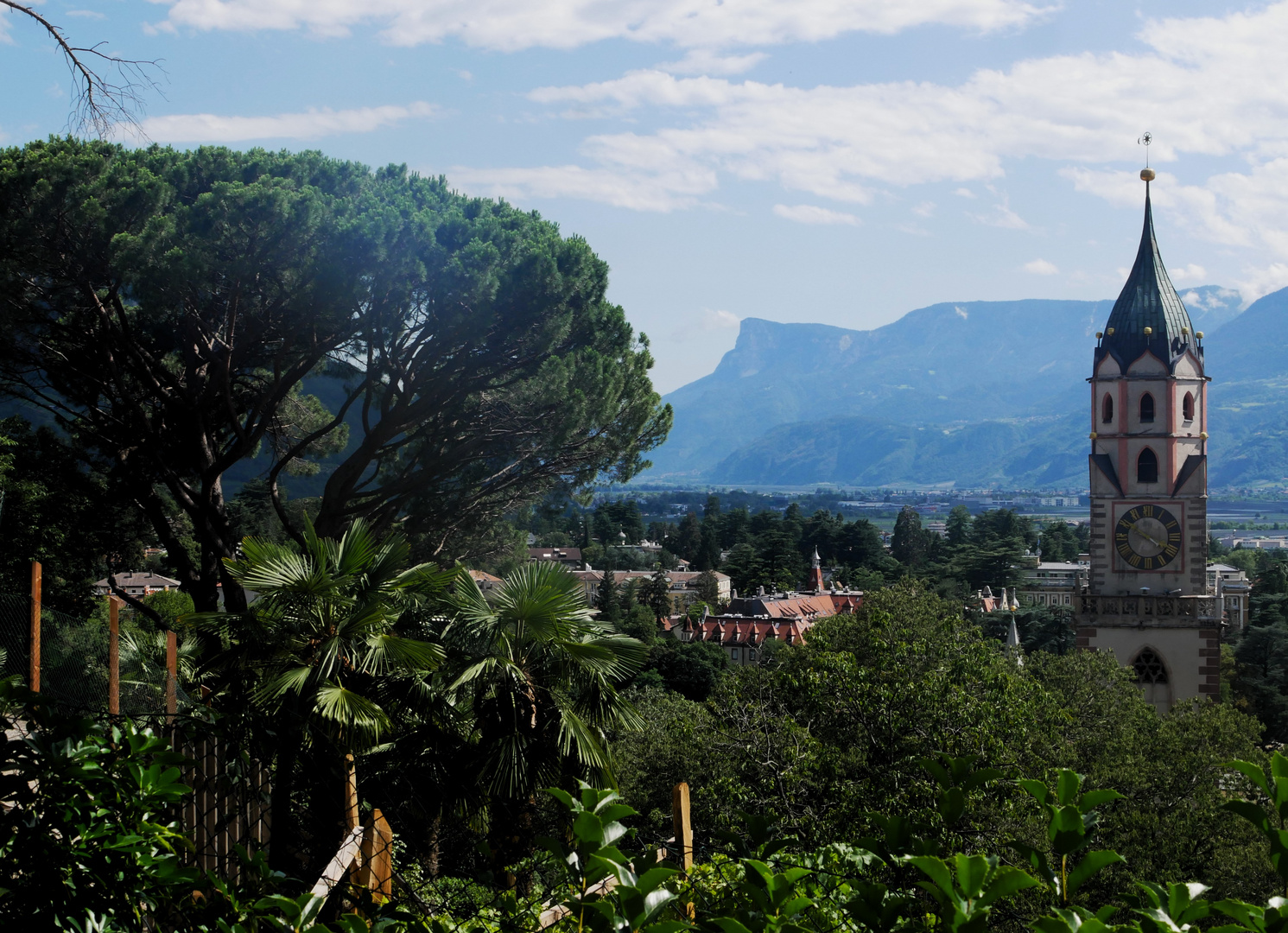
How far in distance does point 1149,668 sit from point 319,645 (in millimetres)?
23151

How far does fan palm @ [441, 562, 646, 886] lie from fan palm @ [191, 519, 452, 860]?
70cm

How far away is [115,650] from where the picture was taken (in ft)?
21.7

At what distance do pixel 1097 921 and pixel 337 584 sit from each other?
20.2 feet

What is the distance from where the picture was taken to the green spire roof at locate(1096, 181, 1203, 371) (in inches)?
1070

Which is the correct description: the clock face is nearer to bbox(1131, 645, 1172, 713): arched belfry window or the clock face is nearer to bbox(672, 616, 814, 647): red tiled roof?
bbox(1131, 645, 1172, 713): arched belfry window

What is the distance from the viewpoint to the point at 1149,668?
86.8 feet

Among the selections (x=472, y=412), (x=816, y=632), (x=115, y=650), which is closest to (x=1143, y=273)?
(x=816, y=632)

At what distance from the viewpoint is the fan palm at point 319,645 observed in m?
7.14

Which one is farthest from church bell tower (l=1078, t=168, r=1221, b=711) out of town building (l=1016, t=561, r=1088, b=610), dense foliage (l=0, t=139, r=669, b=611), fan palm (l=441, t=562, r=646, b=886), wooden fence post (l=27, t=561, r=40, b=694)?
town building (l=1016, t=561, r=1088, b=610)

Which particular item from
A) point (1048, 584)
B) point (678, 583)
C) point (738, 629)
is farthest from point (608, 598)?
point (1048, 584)

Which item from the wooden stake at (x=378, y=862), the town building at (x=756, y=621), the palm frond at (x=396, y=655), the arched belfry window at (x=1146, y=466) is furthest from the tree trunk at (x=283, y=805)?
the town building at (x=756, y=621)

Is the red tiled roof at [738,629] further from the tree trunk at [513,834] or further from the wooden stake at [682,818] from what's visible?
the wooden stake at [682,818]

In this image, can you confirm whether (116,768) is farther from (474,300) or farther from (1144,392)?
(1144,392)

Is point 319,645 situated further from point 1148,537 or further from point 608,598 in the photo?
point 608,598
